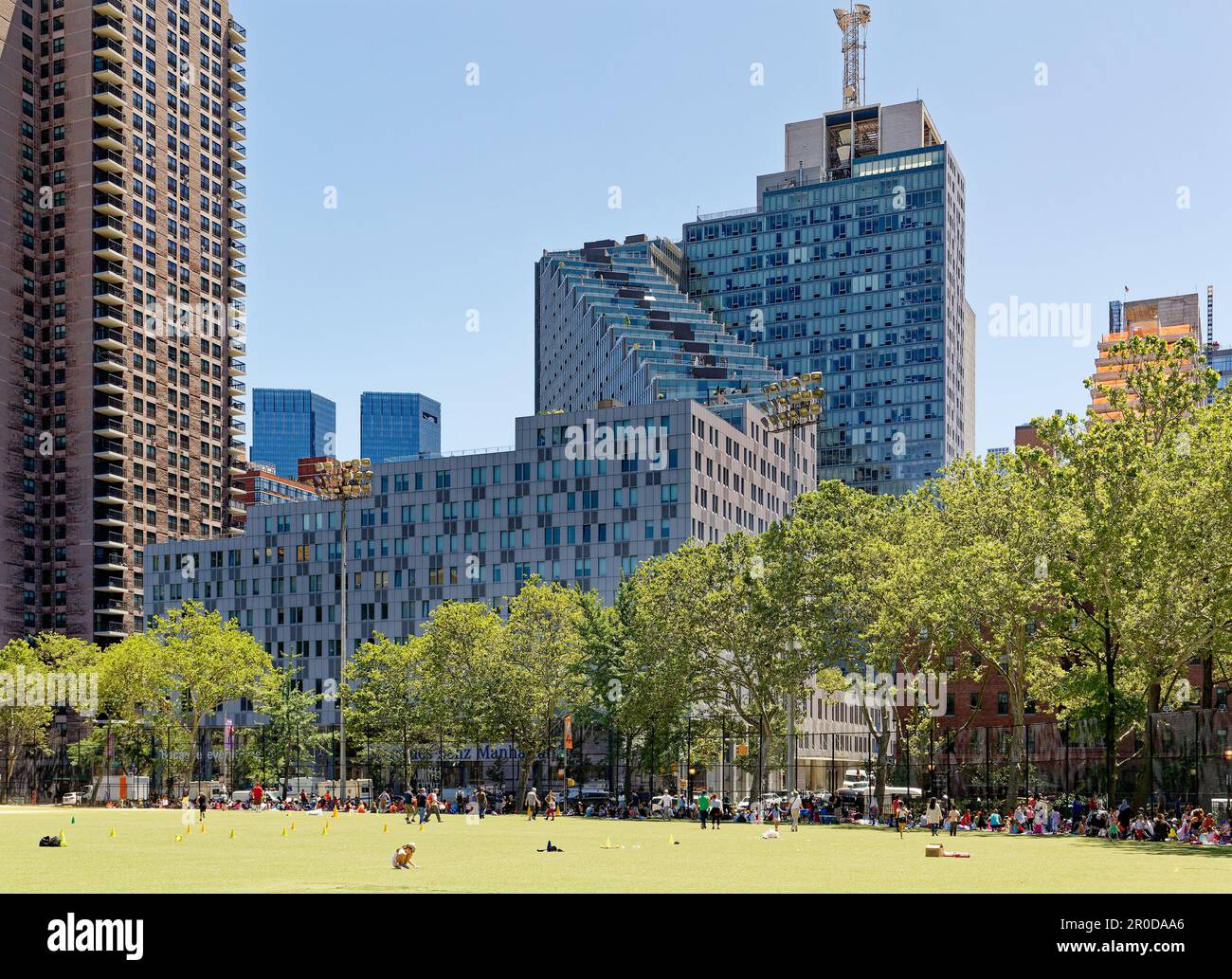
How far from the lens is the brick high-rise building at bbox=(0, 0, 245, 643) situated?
172 m

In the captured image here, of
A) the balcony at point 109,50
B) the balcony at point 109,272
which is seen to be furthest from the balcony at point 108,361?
the balcony at point 109,50

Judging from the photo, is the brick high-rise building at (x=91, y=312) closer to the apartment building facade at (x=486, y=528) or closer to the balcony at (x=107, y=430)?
the balcony at (x=107, y=430)

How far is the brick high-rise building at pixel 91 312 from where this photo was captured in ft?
563

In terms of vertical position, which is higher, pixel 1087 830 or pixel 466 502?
pixel 466 502

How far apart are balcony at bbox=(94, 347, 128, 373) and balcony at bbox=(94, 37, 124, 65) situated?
120 feet

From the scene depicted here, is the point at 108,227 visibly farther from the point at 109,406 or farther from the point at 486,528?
the point at 486,528

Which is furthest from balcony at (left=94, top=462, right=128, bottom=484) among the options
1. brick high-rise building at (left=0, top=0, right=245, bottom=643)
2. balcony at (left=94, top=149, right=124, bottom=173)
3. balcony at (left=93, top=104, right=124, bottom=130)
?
balcony at (left=93, top=104, right=124, bottom=130)

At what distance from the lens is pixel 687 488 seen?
150 m

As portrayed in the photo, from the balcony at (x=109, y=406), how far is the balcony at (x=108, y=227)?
2017 centimetres

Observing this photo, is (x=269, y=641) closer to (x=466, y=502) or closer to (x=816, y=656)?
(x=466, y=502)

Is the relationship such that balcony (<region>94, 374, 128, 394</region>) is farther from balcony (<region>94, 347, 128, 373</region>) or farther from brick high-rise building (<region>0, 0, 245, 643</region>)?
balcony (<region>94, 347, 128, 373</region>)

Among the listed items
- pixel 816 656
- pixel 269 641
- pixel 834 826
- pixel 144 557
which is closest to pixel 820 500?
pixel 816 656

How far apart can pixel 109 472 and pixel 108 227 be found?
1218 inches
